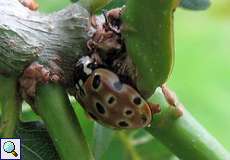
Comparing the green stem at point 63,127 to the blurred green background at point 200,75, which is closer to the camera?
Result: the green stem at point 63,127

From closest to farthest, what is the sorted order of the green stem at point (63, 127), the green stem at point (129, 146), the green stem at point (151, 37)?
the green stem at point (151, 37)
the green stem at point (63, 127)
the green stem at point (129, 146)

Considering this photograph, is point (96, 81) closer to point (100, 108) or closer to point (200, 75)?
point (100, 108)

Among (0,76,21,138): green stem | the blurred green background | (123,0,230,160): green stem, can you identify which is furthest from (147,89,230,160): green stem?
the blurred green background

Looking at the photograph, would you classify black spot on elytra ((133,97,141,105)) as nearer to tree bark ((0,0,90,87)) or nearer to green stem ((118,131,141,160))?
tree bark ((0,0,90,87))

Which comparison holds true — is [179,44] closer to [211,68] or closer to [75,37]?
[211,68]

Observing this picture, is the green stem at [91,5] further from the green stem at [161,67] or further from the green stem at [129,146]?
the green stem at [129,146]

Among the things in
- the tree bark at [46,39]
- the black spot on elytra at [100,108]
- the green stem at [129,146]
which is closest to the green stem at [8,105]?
the tree bark at [46,39]
